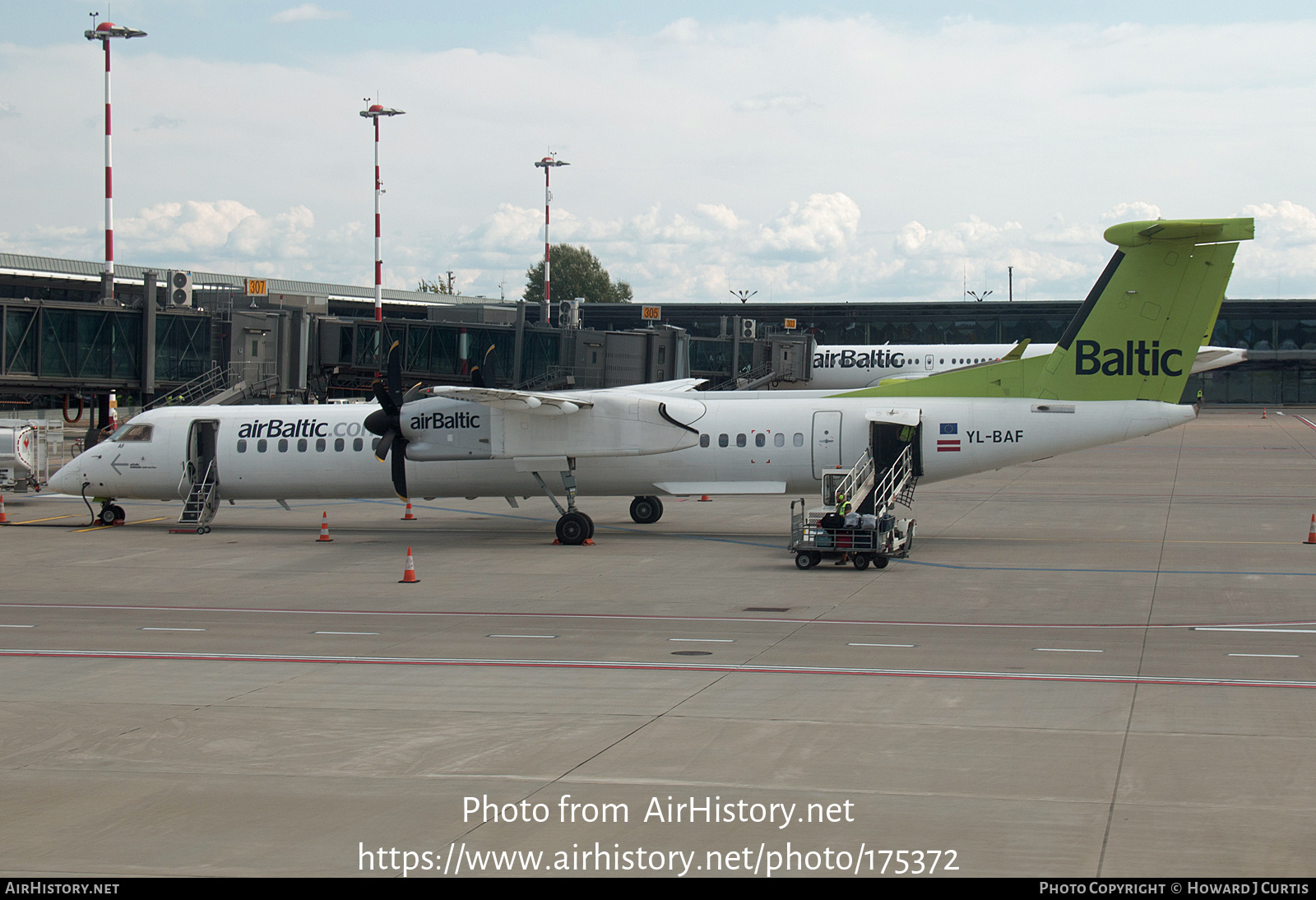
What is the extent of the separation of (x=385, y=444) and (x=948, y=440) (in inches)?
524

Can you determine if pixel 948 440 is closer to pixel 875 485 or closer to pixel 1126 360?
pixel 875 485

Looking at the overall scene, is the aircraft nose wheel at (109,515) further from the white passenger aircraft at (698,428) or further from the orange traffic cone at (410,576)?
the orange traffic cone at (410,576)

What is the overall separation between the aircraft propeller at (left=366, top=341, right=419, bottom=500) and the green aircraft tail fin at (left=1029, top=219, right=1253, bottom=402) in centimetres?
1489

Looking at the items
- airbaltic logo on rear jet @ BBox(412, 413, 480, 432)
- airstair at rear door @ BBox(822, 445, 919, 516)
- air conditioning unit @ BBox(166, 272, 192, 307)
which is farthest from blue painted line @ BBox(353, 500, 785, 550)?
air conditioning unit @ BBox(166, 272, 192, 307)

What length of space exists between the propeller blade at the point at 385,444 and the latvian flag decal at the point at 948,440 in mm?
12918

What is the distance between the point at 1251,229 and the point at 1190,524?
860cm

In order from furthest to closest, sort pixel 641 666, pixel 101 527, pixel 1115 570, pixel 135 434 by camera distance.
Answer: pixel 101 527
pixel 135 434
pixel 1115 570
pixel 641 666

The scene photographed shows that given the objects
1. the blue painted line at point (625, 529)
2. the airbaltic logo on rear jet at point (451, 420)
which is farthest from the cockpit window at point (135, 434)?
the blue painted line at point (625, 529)

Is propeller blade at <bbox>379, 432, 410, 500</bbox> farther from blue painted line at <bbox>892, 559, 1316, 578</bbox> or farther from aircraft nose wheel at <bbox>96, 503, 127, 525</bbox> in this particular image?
blue painted line at <bbox>892, 559, 1316, 578</bbox>

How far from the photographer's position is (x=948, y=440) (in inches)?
1014

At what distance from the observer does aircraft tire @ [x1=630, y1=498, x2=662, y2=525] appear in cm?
3058

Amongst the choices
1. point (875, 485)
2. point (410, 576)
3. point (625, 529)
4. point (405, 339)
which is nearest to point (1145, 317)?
point (875, 485)

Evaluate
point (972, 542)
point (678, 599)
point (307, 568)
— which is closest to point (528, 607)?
point (678, 599)

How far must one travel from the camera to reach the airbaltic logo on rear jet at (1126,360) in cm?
2469
